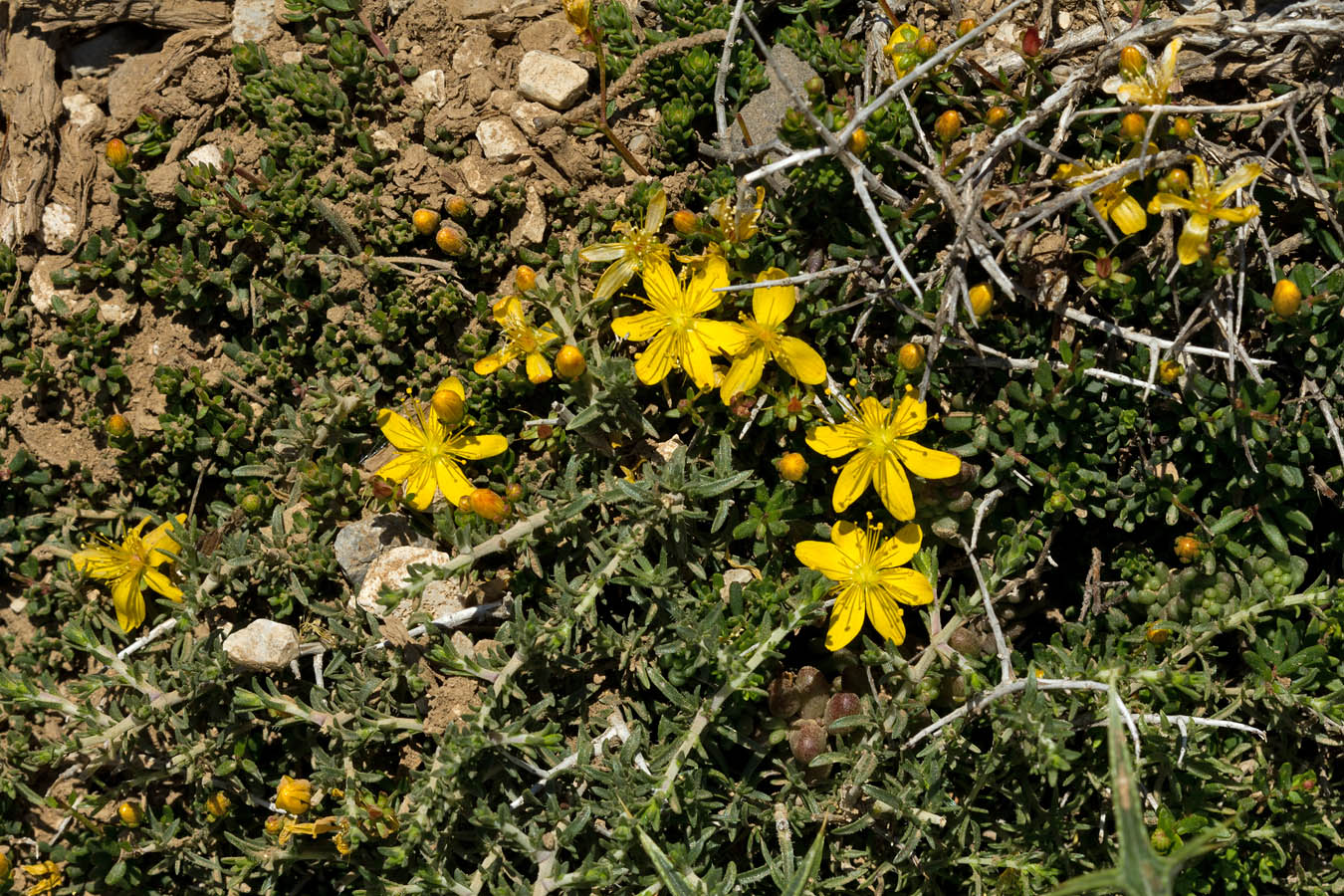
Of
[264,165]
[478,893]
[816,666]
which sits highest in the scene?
[264,165]

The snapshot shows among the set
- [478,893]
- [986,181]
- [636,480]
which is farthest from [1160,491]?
[478,893]

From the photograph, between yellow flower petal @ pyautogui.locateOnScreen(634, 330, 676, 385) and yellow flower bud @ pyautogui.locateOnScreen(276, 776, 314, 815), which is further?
yellow flower petal @ pyautogui.locateOnScreen(634, 330, 676, 385)

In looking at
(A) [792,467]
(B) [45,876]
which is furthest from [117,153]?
(A) [792,467]

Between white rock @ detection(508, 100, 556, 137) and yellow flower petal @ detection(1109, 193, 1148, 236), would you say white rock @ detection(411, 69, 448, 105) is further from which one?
yellow flower petal @ detection(1109, 193, 1148, 236)

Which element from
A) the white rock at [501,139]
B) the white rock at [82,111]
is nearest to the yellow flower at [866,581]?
the white rock at [501,139]

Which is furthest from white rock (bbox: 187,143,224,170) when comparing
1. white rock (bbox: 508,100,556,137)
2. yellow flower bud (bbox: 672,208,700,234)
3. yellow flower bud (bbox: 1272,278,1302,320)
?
yellow flower bud (bbox: 1272,278,1302,320)

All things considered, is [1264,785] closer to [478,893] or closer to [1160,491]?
[1160,491]
